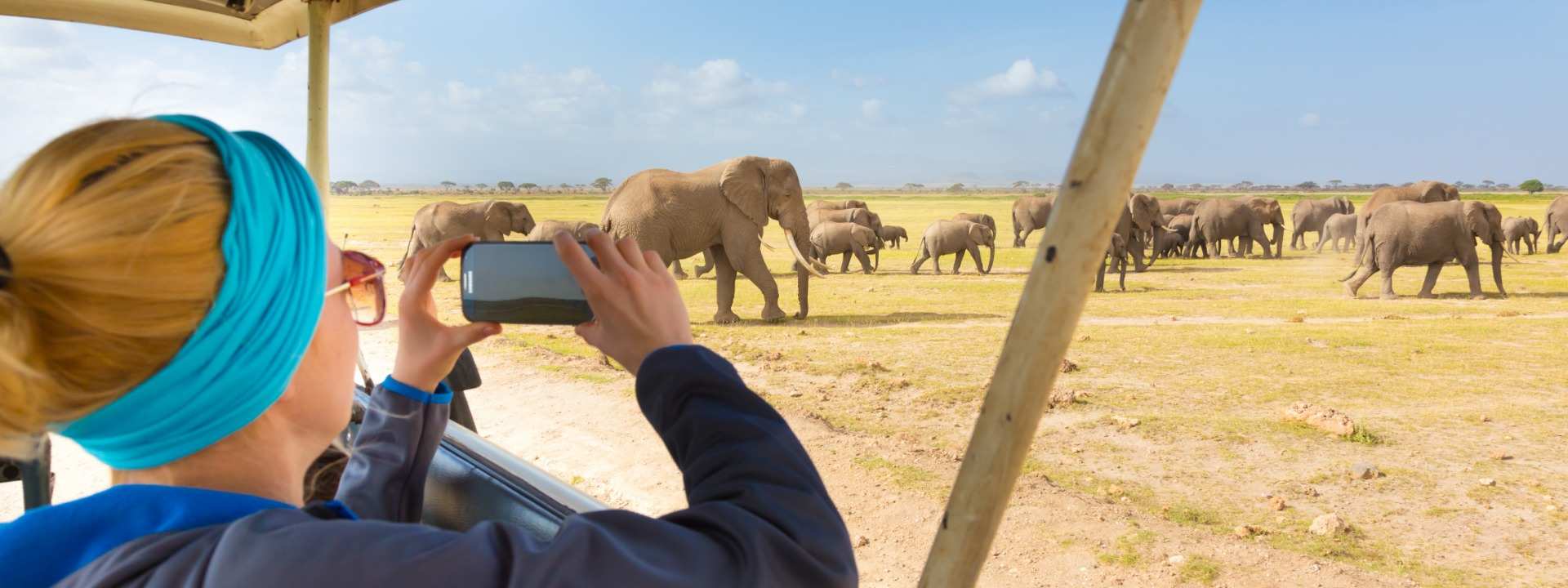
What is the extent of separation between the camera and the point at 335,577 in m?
0.51

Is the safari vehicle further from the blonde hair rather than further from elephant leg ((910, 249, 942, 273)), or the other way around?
elephant leg ((910, 249, 942, 273))

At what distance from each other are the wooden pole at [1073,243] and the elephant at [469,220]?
14.2 meters

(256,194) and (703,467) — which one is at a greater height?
(256,194)

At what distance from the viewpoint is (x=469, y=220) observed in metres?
15.6

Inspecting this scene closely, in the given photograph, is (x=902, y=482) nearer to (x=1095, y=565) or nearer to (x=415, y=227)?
(x=1095, y=565)

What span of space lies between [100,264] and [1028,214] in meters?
26.4

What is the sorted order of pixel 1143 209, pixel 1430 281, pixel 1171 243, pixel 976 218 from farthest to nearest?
pixel 1171 243, pixel 976 218, pixel 1143 209, pixel 1430 281

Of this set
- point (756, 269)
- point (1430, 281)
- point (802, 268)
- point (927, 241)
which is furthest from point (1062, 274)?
point (927, 241)

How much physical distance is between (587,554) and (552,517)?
0.83 m

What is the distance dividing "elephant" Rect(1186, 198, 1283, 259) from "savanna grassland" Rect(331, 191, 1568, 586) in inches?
410

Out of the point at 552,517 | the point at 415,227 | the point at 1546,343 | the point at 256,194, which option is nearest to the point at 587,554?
the point at 256,194

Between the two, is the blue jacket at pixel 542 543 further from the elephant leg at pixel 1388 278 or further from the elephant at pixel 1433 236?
the elephant leg at pixel 1388 278

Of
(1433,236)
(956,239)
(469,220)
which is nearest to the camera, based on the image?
(1433,236)

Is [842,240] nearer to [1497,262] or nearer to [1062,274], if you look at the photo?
[1497,262]
